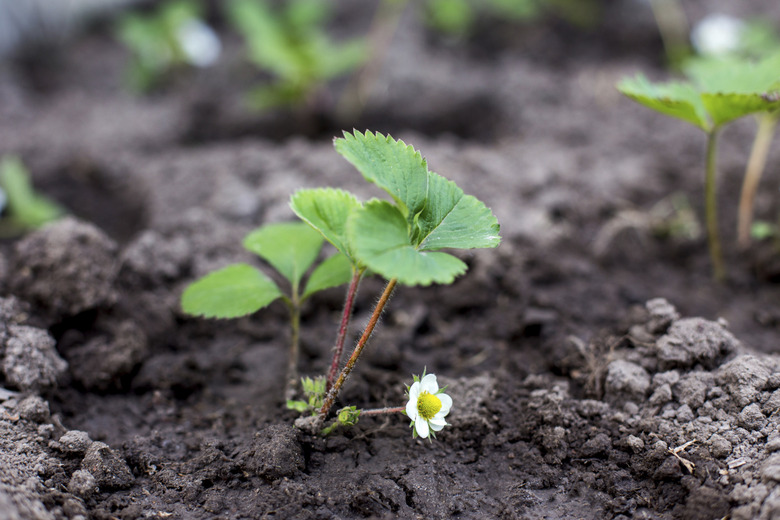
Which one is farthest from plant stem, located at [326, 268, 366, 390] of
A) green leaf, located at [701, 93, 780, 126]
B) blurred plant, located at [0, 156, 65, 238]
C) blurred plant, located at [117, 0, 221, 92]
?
blurred plant, located at [117, 0, 221, 92]

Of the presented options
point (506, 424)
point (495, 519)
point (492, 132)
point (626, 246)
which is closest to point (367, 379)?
point (506, 424)

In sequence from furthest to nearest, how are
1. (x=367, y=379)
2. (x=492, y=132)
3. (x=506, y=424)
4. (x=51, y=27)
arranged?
(x=51, y=27) → (x=492, y=132) → (x=367, y=379) → (x=506, y=424)

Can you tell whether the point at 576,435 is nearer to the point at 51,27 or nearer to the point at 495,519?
the point at 495,519

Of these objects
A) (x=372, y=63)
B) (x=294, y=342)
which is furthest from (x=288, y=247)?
(x=372, y=63)

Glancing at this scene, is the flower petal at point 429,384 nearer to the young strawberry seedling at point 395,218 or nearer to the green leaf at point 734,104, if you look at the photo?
the young strawberry seedling at point 395,218

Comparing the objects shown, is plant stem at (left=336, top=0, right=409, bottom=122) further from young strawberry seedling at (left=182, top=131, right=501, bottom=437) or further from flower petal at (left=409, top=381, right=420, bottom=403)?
flower petal at (left=409, top=381, right=420, bottom=403)

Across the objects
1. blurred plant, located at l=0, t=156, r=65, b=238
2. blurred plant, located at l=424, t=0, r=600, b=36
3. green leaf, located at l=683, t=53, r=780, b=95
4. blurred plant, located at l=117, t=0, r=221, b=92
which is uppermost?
blurred plant, located at l=424, t=0, r=600, b=36
